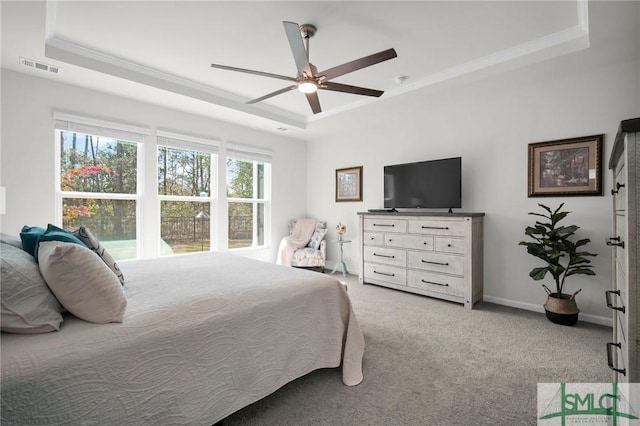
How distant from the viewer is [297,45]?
6.79 ft

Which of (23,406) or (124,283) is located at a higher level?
(124,283)

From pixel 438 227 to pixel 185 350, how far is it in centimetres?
307

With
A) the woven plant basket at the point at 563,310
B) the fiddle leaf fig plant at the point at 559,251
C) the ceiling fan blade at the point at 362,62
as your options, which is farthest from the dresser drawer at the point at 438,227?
the ceiling fan blade at the point at 362,62

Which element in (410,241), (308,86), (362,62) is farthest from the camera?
(410,241)

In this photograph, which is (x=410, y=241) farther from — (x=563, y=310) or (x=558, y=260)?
(x=563, y=310)

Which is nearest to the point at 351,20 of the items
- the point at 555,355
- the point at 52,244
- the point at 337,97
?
the point at 337,97

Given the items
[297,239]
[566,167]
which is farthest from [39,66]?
[566,167]

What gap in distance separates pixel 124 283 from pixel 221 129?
131 inches

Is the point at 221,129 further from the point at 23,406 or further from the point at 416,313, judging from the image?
Answer: the point at 23,406

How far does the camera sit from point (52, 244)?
4.33 feet

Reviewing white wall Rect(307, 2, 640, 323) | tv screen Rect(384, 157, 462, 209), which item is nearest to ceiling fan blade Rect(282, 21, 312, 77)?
white wall Rect(307, 2, 640, 323)

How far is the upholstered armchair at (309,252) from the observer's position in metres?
4.89

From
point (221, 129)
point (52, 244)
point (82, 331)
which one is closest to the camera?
point (82, 331)

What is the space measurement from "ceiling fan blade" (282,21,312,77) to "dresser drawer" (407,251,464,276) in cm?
253
